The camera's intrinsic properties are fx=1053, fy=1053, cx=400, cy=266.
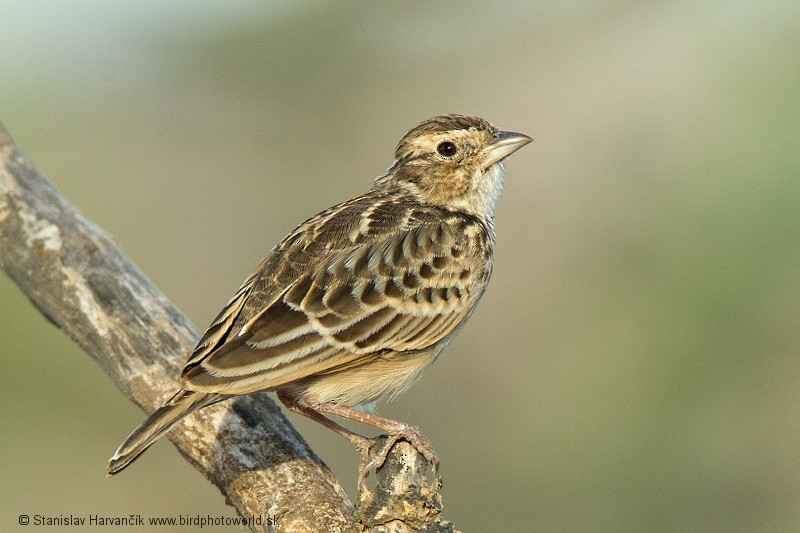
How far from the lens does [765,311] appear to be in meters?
14.2

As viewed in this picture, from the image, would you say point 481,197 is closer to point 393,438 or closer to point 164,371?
point 393,438

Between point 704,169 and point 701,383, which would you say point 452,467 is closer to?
point 701,383

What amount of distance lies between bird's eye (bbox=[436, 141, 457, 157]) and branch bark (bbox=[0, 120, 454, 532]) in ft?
7.04

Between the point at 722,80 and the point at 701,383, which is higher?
the point at 722,80

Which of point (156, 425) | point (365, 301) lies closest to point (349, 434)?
point (365, 301)

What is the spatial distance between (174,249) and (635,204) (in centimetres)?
720

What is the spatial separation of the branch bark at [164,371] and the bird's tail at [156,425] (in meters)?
0.68

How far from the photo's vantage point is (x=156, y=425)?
5.42 meters

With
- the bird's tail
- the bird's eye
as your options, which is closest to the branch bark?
the bird's tail

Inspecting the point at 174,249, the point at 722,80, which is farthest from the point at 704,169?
the point at 174,249

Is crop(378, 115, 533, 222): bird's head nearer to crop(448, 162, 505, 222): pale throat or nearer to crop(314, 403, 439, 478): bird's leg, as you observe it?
crop(448, 162, 505, 222): pale throat

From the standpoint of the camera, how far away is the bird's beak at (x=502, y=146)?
7.42 m

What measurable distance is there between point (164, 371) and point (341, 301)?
4.44 feet

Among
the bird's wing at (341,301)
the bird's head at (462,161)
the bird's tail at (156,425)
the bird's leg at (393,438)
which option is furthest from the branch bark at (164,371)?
the bird's head at (462,161)
